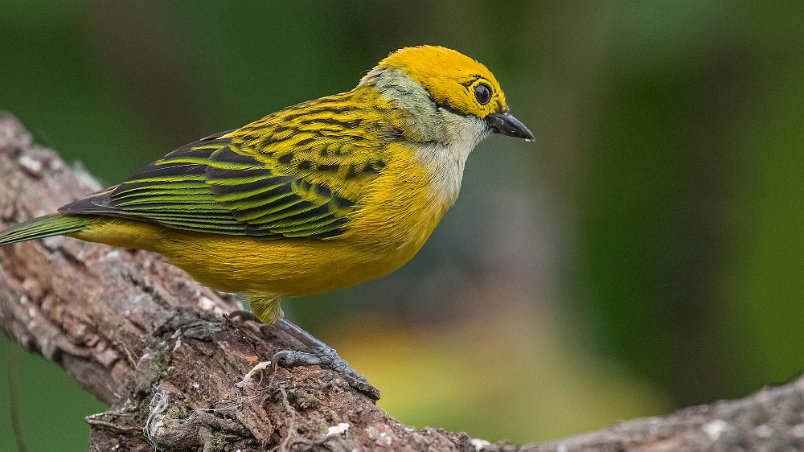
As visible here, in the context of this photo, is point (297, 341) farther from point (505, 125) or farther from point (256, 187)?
point (505, 125)

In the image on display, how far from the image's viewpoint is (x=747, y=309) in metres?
5.97

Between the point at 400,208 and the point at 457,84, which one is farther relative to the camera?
the point at 457,84

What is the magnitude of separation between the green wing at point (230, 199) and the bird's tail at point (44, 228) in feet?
0.21

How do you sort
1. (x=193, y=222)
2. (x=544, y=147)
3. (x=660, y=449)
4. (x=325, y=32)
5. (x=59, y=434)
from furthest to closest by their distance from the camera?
(x=325, y=32) < (x=544, y=147) < (x=59, y=434) < (x=193, y=222) < (x=660, y=449)

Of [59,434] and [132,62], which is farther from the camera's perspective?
[132,62]

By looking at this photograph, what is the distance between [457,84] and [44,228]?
1.96m

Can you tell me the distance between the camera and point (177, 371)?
3.91 m

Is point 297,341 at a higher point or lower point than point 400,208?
lower

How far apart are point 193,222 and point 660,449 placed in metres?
2.33

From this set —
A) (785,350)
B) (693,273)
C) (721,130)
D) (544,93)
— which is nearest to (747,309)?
(785,350)

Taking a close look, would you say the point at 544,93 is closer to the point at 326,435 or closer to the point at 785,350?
the point at 785,350

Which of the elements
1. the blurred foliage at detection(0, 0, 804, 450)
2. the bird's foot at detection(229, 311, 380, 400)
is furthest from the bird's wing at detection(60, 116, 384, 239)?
the blurred foliage at detection(0, 0, 804, 450)

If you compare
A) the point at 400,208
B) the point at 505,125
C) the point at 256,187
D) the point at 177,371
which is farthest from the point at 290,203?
the point at 505,125

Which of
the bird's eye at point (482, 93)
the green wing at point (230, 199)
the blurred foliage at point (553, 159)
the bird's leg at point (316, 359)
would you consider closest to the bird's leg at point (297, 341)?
the bird's leg at point (316, 359)
